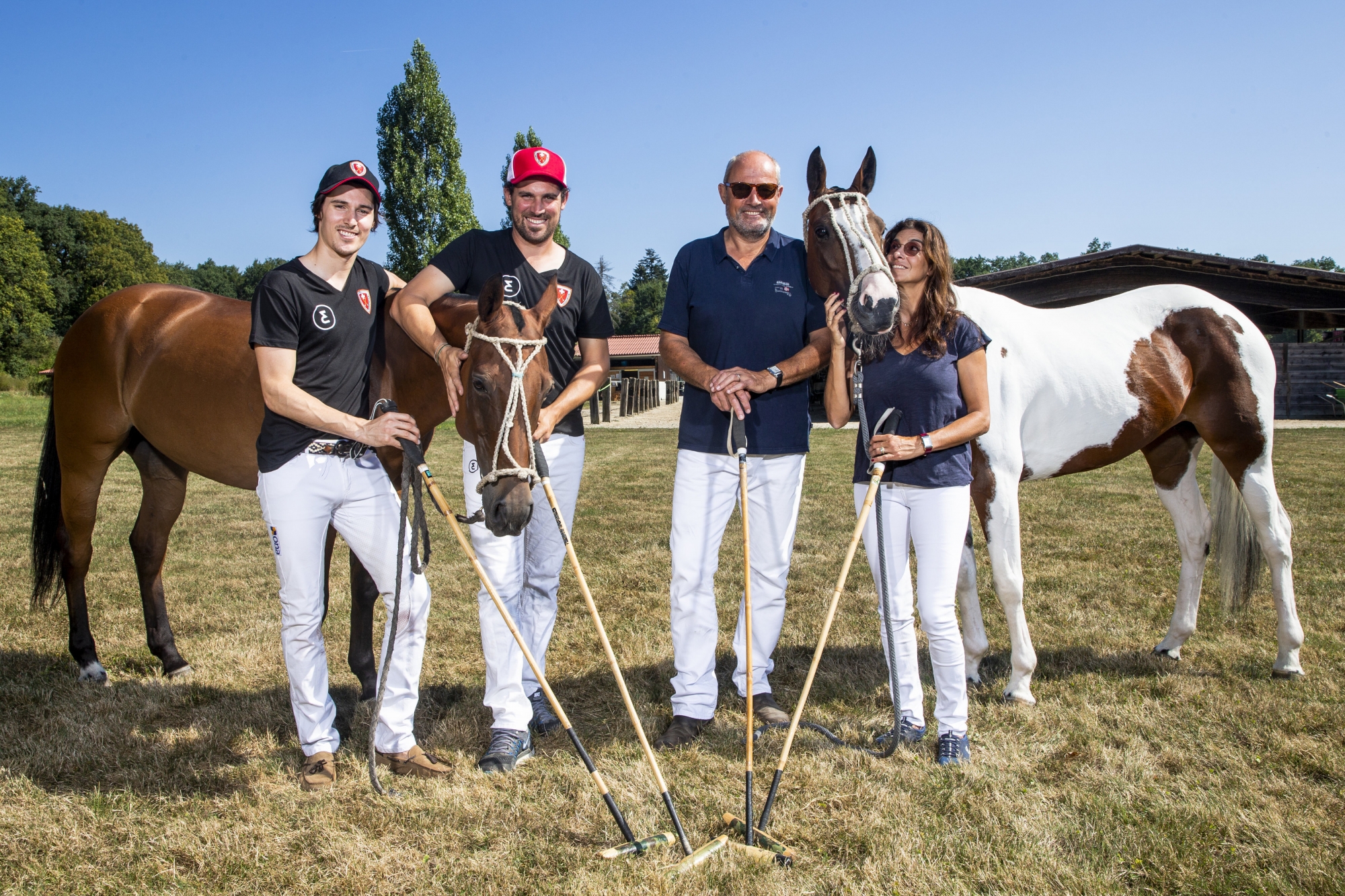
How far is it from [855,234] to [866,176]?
1.62 feet

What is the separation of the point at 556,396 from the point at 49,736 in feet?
9.30

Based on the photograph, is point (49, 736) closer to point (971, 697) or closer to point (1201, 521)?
point (971, 697)

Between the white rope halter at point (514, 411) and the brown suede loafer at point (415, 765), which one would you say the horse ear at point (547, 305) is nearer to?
the white rope halter at point (514, 411)

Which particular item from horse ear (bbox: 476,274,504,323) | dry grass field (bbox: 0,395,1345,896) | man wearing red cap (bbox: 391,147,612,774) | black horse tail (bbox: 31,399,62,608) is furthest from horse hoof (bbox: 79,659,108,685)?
horse ear (bbox: 476,274,504,323)

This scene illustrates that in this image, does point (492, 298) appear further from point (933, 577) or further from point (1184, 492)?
point (1184, 492)

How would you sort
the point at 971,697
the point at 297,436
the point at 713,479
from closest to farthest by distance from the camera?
1. the point at 297,436
2. the point at 713,479
3. the point at 971,697

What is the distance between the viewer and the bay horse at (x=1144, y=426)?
12.7 ft

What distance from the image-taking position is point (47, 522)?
192 inches

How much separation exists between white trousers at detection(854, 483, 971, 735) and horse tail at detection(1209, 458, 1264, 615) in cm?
242

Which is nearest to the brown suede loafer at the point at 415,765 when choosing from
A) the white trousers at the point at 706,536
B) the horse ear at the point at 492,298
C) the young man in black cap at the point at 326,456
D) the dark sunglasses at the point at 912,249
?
the young man in black cap at the point at 326,456

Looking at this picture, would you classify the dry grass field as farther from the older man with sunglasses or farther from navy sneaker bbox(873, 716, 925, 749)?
the older man with sunglasses

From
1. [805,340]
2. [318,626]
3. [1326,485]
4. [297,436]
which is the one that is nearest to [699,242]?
[805,340]

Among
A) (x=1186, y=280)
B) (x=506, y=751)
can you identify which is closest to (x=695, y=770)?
(x=506, y=751)

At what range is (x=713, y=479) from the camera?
3557 millimetres
